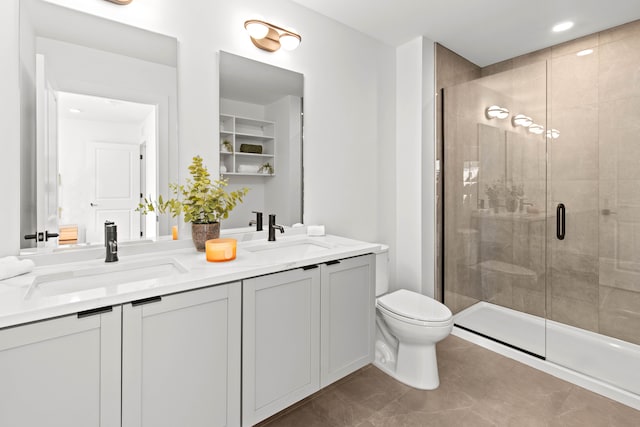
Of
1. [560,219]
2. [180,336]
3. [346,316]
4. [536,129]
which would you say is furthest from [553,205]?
[180,336]

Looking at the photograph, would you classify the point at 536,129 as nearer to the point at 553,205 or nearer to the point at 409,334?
the point at 553,205

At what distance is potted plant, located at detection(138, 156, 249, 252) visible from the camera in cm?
170

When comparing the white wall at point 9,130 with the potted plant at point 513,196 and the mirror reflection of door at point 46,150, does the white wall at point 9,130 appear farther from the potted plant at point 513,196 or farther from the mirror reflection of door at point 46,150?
the potted plant at point 513,196

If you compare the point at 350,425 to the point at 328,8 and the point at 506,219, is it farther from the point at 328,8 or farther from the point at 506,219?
the point at 328,8

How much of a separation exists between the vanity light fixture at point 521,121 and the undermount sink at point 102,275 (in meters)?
2.75

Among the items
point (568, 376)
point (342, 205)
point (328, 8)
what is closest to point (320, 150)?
point (342, 205)

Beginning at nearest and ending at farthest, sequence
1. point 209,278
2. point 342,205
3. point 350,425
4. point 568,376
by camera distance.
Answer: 1. point 209,278
2. point 350,425
3. point 568,376
4. point 342,205

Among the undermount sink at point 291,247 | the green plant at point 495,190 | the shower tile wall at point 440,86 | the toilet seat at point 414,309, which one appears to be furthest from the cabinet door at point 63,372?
the green plant at point 495,190

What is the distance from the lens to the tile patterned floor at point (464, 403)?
5.65 ft

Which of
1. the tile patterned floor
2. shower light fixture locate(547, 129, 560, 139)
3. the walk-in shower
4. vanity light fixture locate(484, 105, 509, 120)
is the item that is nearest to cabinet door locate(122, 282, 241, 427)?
the tile patterned floor

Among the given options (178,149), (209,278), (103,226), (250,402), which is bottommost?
(250,402)

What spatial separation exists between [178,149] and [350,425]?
1745 millimetres

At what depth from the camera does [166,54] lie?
171cm

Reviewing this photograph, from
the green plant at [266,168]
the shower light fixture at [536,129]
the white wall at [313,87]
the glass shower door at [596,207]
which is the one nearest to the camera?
the white wall at [313,87]
